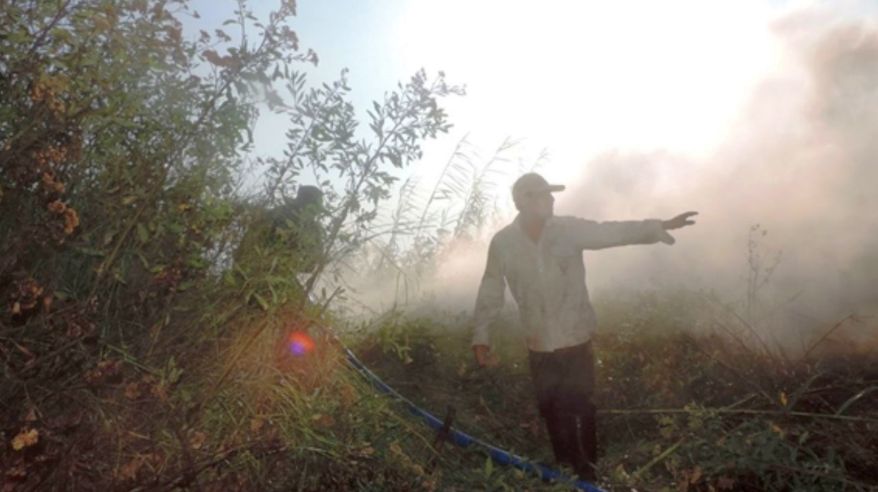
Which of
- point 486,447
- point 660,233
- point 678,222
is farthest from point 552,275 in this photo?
point 486,447

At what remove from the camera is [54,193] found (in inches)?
95.0

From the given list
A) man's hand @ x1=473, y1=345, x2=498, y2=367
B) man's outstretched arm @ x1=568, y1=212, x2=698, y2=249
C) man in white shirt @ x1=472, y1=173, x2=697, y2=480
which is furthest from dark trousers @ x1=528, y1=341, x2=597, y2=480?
man's outstretched arm @ x1=568, y1=212, x2=698, y2=249

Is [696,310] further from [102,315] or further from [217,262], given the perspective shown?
[102,315]

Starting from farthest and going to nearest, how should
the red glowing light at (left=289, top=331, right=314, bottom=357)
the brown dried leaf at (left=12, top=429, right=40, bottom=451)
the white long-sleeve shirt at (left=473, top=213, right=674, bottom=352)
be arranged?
1. the white long-sleeve shirt at (left=473, top=213, right=674, bottom=352)
2. the red glowing light at (left=289, top=331, right=314, bottom=357)
3. the brown dried leaf at (left=12, top=429, right=40, bottom=451)

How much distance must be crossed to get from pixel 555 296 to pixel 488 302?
0.57 metres

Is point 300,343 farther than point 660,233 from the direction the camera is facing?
No

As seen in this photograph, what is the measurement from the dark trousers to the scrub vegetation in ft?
1.02

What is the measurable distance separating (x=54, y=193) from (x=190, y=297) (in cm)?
91

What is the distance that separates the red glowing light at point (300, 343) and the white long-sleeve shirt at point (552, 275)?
5.18 ft

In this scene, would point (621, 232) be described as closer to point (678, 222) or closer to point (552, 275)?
point (678, 222)

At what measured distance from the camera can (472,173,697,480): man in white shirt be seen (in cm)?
476

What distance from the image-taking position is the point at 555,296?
502 cm

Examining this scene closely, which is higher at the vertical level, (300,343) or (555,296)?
(555,296)

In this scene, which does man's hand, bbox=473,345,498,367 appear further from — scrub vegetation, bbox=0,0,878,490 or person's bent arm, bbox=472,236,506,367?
scrub vegetation, bbox=0,0,878,490
